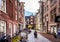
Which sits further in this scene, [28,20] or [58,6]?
[28,20]

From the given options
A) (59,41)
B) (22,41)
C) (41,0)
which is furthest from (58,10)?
(41,0)

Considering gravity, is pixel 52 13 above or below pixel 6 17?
above

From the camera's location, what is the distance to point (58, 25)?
2056 cm

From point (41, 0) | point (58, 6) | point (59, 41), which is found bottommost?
point (59, 41)

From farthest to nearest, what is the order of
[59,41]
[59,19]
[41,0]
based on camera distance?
[41,0] < [59,41] < [59,19]

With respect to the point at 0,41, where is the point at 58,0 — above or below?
above

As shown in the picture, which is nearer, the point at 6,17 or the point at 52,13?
the point at 6,17

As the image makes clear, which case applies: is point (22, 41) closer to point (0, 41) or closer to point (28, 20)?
point (0, 41)

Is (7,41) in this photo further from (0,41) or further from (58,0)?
(58,0)

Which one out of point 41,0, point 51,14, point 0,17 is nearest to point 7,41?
point 0,17

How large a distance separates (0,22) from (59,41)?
6.21 m

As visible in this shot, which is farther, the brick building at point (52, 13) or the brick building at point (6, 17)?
the brick building at point (52, 13)

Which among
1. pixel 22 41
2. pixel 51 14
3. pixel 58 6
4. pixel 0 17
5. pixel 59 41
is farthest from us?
pixel 51 14

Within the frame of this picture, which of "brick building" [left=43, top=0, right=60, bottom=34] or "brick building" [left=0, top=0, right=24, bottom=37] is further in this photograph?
"brick building" [left=43, top=0, right=60, bottom=34]
